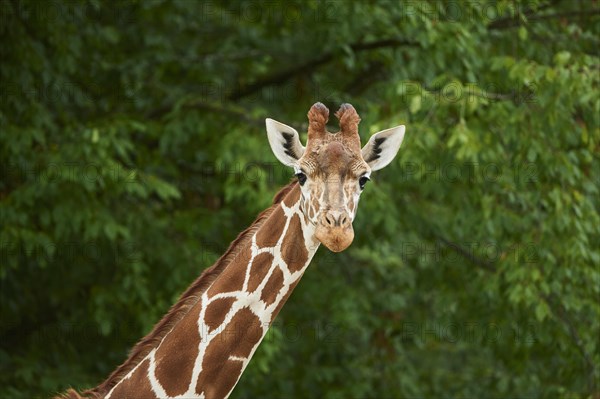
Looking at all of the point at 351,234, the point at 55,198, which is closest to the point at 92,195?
the point at 55,198

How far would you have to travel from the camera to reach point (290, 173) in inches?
360

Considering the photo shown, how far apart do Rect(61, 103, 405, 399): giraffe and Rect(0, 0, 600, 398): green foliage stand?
3142 millimetres

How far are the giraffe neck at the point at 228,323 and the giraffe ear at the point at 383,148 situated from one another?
454 millimetres

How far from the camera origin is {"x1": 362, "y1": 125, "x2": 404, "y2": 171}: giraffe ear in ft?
17.1

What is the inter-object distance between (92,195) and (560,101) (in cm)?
401

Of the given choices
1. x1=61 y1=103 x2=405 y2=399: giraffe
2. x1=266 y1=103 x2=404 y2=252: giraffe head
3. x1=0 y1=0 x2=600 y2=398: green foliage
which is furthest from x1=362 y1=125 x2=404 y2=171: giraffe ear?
x1=0 y1=0 x2=600 y2=398: green foliage

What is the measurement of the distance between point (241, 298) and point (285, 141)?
0.83 m

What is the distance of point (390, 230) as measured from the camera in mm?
8977

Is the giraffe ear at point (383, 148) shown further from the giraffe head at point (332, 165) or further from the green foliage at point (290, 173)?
the green foliage at point (290, 173)

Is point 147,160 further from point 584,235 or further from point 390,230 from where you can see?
point 584,235

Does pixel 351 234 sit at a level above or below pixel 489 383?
above

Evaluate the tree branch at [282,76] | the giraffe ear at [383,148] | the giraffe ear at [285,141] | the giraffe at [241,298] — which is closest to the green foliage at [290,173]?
the tree branch at [282,76]

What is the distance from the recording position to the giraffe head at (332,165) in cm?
469

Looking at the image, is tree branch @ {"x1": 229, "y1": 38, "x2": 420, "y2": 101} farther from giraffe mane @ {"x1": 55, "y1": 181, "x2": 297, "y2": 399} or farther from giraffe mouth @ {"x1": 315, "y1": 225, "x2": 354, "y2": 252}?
giraffe mouth @ {"x1": 315, "y1": 225, "x2": 354, "y2": 252}
